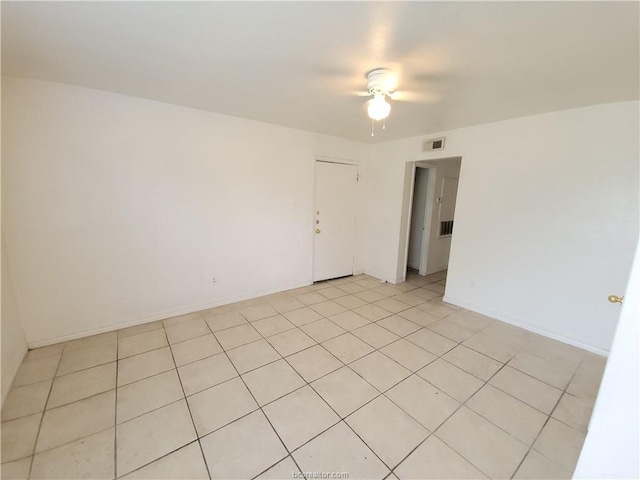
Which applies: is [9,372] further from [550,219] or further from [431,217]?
[431,217]

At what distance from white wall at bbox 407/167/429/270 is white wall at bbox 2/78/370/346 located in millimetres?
2354

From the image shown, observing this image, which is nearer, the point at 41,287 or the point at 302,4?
the point at 302,4

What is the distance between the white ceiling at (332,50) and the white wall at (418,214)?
2.19 meters

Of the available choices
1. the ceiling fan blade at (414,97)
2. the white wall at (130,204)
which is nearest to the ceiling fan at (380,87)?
the ceiling fan blade at (414,97)

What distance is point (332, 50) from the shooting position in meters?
1.60

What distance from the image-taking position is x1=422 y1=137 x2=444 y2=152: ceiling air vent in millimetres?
3402

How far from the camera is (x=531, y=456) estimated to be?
1444 mm

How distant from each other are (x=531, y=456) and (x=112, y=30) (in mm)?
3487

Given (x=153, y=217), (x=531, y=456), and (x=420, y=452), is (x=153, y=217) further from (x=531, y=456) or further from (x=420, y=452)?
(x=531, y=456)

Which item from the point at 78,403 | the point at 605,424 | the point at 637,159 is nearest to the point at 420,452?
the point at 605,424

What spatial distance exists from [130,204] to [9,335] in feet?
4.45

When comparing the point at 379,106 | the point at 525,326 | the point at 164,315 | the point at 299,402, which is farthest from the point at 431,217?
the point at 164,315

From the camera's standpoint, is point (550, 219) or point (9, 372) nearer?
point (9, 372)

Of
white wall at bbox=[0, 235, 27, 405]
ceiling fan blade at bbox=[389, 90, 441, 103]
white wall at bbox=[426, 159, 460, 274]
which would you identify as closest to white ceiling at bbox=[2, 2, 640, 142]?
ceiling fan blade at bbox=[389, 90, 441, 103]
